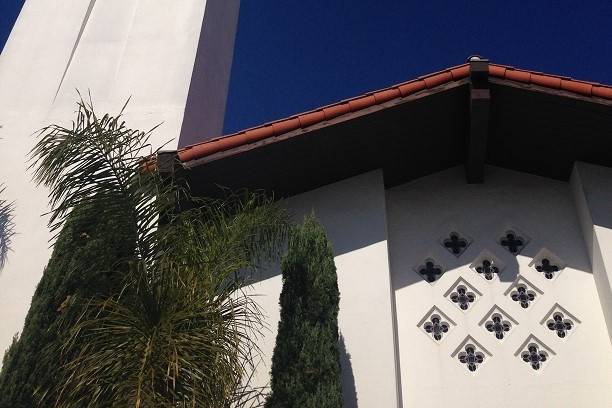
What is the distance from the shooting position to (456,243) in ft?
26.3

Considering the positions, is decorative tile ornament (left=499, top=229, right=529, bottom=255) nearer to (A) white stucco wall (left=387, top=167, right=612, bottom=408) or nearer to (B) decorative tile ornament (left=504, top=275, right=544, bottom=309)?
(A) white stucco wall (left=387, top=167, right=612, bottom=408)

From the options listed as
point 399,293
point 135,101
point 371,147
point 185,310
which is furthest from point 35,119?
point 185,310

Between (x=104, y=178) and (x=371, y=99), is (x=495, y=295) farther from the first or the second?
(x=104, y=178)

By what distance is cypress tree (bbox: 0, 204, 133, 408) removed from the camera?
5594mm

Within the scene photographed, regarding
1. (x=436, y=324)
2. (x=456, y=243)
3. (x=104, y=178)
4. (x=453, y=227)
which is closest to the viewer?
(x=104, y=178)

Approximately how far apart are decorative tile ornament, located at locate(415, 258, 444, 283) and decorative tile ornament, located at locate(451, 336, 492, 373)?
79 centimetres

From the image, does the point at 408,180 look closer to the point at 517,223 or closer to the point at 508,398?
the point at 517,223

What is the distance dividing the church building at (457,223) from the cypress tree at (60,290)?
127cm

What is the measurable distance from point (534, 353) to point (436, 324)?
1.02 meters

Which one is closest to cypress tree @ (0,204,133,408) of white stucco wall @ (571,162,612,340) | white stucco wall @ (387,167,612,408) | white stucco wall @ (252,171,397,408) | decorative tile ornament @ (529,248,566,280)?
white stucco wall @ (252,171,397,408)

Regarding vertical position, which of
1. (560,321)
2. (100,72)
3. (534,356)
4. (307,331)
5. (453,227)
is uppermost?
(100,72)

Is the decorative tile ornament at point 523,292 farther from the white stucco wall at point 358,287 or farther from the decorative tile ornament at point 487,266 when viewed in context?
the white stucco wall at point 358,287

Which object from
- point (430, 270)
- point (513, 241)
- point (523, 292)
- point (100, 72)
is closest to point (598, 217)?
point (513, 241)

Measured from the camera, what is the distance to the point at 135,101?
1131cm
